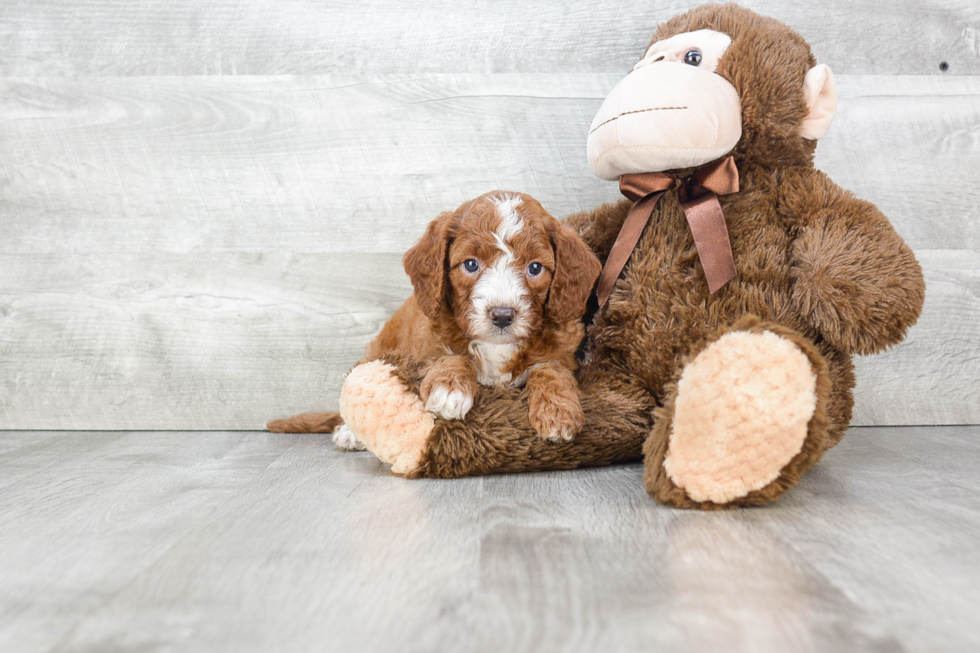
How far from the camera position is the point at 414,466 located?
1.52 metres

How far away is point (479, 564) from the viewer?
Result: 40.6 inches

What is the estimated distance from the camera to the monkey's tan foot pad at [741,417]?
121 cm

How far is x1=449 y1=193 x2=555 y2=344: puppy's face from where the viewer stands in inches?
58.1

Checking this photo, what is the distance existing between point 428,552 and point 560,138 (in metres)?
1.38

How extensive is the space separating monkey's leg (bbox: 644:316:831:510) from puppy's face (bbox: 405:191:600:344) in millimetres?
357

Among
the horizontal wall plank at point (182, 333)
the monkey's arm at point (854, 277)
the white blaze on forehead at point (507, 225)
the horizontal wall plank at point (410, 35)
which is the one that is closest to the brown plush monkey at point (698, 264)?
the monkey's arm at point (854, 277)

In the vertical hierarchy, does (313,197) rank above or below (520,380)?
A: above

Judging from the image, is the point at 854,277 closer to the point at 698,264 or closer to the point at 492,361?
the point at 698,264

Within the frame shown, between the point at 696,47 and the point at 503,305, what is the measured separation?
0.74 metres

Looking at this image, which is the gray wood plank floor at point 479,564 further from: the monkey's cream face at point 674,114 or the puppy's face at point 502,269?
the monkey's cream face at point 674,114

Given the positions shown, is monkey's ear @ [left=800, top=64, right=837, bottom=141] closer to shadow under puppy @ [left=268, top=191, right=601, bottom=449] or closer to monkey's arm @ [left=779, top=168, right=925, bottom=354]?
monkey's arm @ [left=779, top=168, right=925, bottom=354]

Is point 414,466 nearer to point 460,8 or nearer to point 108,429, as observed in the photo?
point 108,429

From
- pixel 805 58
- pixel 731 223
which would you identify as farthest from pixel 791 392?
pixel 805 58

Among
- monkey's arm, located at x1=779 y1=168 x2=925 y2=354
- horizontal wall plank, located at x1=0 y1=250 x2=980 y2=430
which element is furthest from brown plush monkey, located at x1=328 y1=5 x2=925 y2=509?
horizontal wall plank, located at x1=0 y1=250 x2=980 y2=430
